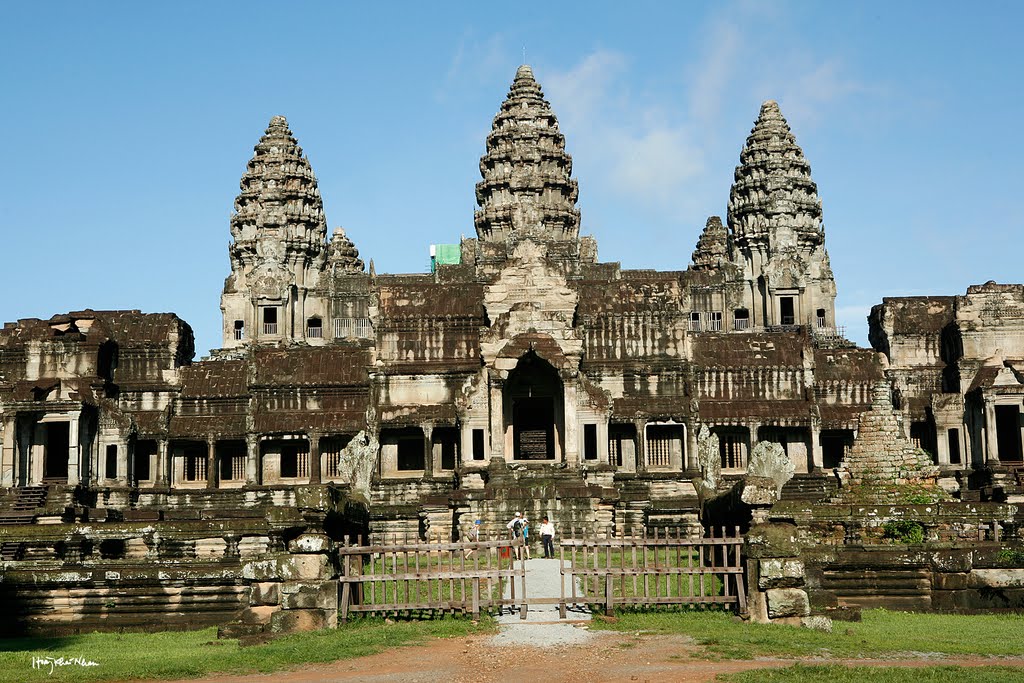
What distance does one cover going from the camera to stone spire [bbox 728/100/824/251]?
7675cm

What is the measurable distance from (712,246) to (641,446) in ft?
138

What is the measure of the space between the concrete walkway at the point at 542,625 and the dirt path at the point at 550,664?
0.40 m

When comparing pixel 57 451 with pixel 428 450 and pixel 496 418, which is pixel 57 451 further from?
pixel 496 418

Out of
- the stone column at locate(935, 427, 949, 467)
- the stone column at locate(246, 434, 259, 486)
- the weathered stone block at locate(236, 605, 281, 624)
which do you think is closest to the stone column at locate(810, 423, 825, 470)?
the stone column at locate(935, 427, 949, 467)

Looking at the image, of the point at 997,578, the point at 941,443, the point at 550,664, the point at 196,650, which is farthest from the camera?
the point at 941,443

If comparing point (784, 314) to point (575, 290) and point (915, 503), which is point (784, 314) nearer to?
point (575, 290)

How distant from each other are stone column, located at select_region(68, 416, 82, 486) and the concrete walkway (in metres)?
34.1

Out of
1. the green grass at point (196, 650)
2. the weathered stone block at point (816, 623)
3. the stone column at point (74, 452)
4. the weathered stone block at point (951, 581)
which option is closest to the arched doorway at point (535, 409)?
the stone column at point (74, 452)

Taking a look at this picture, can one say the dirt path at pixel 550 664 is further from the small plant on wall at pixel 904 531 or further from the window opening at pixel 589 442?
the window opening at pixel 589 442

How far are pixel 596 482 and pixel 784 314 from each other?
115 ft

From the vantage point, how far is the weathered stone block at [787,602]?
21.6 m

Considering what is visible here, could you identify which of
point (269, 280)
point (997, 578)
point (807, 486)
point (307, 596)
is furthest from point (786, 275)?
point (307, 596)

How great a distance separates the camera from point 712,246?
288ft

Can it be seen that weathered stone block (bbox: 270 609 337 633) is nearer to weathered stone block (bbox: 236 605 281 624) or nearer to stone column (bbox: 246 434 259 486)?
weathered stone block (bbox: 236 605 281 624)
